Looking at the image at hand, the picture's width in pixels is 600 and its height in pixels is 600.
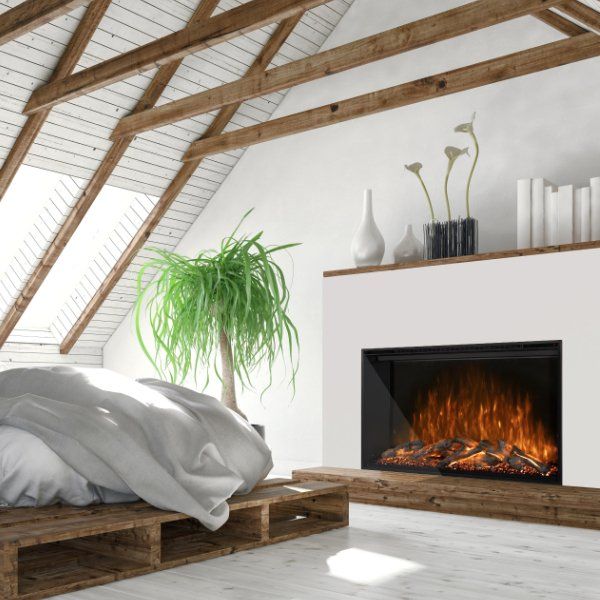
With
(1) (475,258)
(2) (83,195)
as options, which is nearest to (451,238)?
(1) (475,258)

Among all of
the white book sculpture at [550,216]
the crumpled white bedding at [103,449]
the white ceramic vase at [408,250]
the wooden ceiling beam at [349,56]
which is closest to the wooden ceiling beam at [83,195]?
the wooden ceiling beam at [349,56]

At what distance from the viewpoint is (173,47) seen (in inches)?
147

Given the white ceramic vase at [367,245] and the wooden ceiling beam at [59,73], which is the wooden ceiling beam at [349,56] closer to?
the wooden ceiling beam at [59,73]

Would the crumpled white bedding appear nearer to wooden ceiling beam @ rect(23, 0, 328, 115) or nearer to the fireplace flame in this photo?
the fireplace flame

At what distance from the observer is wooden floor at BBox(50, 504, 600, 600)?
2.28m

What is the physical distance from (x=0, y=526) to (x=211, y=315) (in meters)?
2.11

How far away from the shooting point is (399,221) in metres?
4.95

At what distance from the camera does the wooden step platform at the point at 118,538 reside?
7.27 ft

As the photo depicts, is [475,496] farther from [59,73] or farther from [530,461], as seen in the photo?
[59,73]

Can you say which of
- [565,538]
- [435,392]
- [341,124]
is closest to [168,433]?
[565,538]

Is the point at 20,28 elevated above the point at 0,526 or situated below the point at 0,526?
above

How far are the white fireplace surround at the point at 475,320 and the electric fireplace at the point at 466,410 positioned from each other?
0.06 meters

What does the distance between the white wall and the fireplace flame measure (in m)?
0.93

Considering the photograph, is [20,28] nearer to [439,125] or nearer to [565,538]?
[439,125]
